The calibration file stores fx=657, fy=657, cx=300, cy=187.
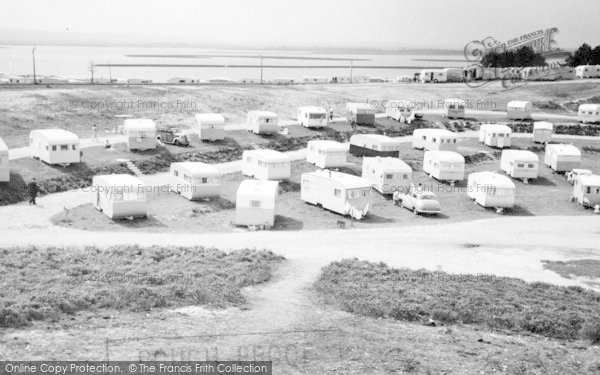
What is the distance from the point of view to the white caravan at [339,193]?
36219 mm

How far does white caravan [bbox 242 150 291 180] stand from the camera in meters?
41.9

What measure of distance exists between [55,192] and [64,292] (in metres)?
19.3

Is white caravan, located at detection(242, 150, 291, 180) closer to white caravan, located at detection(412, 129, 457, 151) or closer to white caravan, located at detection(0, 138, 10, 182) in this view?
white caravan, located at detection(0, 138, 10, 182)

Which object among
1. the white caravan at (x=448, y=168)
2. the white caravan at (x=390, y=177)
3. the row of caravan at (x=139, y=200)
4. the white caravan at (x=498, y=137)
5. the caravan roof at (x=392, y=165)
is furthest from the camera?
the white caravan at (x=498, y=137)

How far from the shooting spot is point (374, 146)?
→ 49.8m

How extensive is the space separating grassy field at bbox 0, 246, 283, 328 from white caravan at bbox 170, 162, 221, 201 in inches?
447

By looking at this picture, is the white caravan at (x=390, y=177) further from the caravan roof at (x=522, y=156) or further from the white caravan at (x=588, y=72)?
the white caravan at (x=588, y=72)

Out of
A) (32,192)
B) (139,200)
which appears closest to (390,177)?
(139,200)

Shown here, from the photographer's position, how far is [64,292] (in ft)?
62.6

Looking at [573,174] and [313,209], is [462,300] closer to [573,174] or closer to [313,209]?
[313,209]

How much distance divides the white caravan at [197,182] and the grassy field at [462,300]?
1452 cm

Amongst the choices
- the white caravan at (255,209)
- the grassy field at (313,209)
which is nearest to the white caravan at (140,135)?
the grassy field at (313,209)

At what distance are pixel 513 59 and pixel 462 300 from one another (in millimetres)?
123068

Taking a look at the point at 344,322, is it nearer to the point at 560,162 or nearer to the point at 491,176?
the point at 491,176
